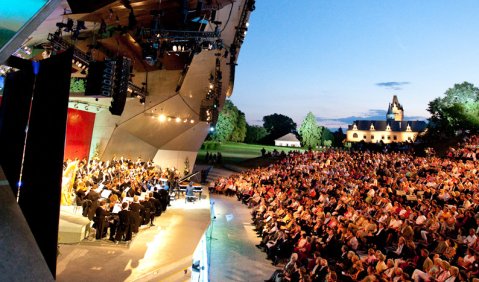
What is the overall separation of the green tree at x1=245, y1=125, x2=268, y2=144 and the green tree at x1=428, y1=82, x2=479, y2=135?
46141 mm

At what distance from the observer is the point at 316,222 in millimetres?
9555

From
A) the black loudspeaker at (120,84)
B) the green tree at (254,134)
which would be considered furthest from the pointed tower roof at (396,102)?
the black loudspeaker at (120,84)

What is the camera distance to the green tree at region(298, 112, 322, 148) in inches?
3080

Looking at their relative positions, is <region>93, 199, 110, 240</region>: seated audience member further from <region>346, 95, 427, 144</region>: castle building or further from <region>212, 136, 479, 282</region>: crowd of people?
<region>346, 95, 427, 144</region>: castle building

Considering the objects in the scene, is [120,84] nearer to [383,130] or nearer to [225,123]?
[225,123]

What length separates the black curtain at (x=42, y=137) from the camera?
13.4 feet

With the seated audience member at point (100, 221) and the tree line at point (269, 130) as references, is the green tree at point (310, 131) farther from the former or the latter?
the seated audience member at point (100, 221)

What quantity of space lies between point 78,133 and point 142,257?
1048 centimetres

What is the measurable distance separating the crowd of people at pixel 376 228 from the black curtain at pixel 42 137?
4524 millimetres

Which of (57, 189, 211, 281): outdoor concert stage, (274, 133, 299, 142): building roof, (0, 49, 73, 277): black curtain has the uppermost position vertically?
(274, 133, 299, 142): building roof

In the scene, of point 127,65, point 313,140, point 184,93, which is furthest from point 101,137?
point 313,140

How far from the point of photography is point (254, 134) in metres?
89.1

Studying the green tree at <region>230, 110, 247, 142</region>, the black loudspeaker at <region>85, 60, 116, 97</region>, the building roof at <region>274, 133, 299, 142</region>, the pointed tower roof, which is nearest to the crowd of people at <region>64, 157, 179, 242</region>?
the black loudspeaker at <region>85, 60, 116, 97</region>

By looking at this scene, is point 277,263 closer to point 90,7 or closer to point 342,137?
point 90,7
